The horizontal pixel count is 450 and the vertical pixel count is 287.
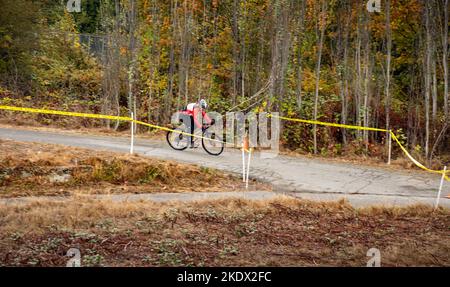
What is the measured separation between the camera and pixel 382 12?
62.3ft

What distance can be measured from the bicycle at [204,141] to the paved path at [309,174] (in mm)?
227

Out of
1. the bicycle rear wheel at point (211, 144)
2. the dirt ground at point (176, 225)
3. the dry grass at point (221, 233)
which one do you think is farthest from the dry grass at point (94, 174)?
the bicycle rear wheel at point (211, 144)

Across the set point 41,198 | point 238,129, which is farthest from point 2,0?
point 41,198

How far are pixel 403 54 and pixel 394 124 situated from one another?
478 centimetres

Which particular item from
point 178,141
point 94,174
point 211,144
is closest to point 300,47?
point 211,144

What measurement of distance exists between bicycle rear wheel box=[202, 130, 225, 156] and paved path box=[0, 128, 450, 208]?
0.74 ft

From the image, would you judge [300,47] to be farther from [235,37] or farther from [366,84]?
[366,84]

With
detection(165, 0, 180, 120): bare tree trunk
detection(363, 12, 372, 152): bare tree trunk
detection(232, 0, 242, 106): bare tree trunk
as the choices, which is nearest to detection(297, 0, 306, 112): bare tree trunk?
detection(363, 12, 372, 152): bare tree trunk

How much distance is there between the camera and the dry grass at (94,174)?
36.8 ft

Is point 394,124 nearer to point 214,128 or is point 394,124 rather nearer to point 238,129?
point 238,129

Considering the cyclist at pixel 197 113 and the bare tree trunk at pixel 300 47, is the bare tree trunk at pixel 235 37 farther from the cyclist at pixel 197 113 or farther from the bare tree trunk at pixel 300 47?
the cyclist at pixel 197 113

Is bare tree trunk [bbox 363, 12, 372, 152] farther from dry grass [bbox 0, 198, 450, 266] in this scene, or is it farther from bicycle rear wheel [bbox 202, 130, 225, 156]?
dry grass [bbox 0, 198, 450, 266]

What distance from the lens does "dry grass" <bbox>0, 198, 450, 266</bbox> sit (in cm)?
707
